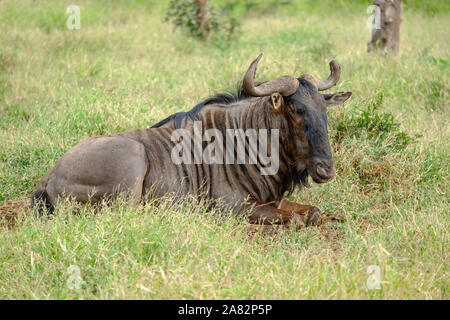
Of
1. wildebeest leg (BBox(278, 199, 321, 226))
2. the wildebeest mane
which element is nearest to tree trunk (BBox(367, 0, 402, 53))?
the wildebeest mane

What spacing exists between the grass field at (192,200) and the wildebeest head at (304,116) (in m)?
0.53

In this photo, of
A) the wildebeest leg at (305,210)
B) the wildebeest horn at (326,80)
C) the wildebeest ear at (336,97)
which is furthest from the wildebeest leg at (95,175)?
the wildebeest ear at (336,97)

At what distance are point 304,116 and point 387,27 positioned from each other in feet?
17.4

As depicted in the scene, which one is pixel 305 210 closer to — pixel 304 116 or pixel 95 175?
pixel 304 116

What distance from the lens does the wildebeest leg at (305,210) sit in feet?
15.6

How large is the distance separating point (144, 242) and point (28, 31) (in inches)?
291

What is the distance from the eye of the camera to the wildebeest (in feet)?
14.8

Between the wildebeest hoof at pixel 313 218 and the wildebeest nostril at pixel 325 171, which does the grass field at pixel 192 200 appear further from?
the wildebeest nostril at pixel 325 171

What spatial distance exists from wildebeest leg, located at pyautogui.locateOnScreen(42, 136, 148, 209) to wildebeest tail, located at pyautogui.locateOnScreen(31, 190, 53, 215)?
1.8 inches

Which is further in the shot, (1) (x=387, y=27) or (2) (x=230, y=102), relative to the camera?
(1) (x=387, y=27)

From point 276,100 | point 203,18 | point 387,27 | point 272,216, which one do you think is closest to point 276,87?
point 276,100

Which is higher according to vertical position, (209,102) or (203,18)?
(203,18)

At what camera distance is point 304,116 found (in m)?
4.53
